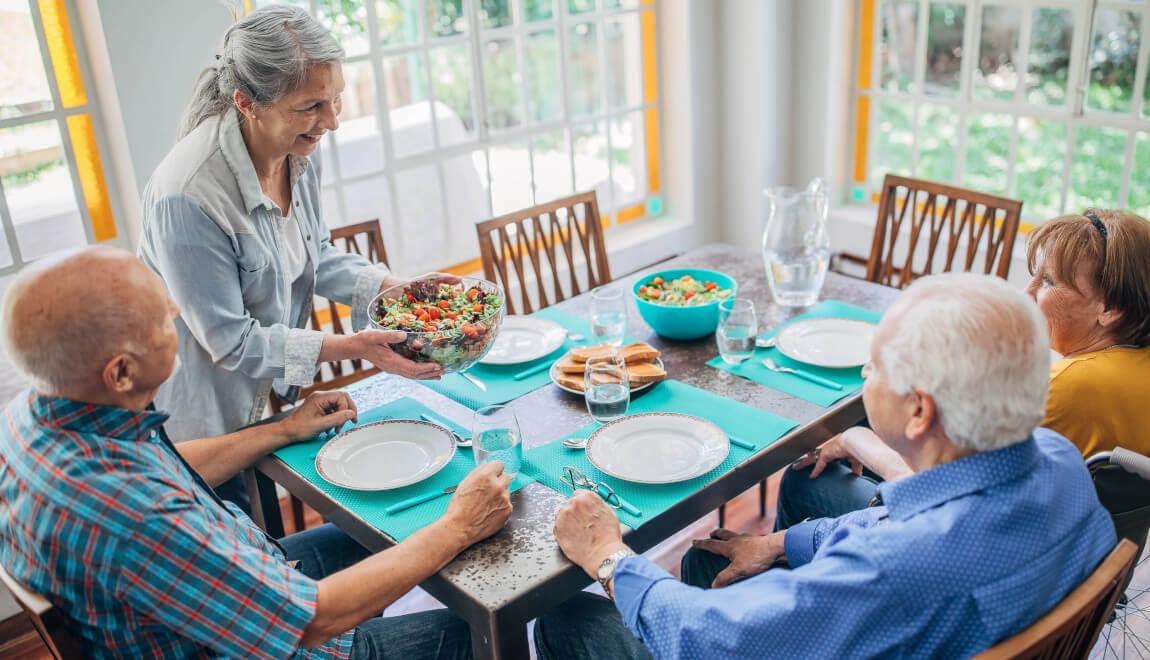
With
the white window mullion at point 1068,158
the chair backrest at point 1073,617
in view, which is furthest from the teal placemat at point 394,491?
the white window mullion at point 1068,158

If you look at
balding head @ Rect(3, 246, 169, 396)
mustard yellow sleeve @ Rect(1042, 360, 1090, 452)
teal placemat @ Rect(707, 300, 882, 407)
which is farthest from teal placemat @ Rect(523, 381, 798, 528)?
balding head @ Rect(3, 246, 169, 396)

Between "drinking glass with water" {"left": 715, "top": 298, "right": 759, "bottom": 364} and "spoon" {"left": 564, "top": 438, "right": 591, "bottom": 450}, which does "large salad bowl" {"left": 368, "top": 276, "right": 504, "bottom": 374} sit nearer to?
"spoon" {"left": 564, "top": 438, "right": 591, "bottom": 450}

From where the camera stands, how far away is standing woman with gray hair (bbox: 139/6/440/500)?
1.94m

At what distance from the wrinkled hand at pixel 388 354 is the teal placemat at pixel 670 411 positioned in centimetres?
28

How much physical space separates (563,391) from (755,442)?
1.55ft

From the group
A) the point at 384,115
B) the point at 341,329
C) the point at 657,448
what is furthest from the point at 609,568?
the point at 384,115

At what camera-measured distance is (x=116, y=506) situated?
130 cm

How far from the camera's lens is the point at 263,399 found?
2229mm

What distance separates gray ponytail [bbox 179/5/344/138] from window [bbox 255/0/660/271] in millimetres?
1177

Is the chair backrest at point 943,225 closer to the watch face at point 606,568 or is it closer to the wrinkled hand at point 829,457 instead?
the wrinkled hand at point 829,457

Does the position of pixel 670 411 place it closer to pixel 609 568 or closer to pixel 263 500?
pixel 609 568

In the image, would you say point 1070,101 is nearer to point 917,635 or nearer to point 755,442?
point 755,442

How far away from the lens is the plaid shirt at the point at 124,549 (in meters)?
1.29

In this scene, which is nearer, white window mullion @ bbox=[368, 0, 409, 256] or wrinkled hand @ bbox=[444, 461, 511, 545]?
wrinkled hand @ bbox=[444, 461, 511, 545]
